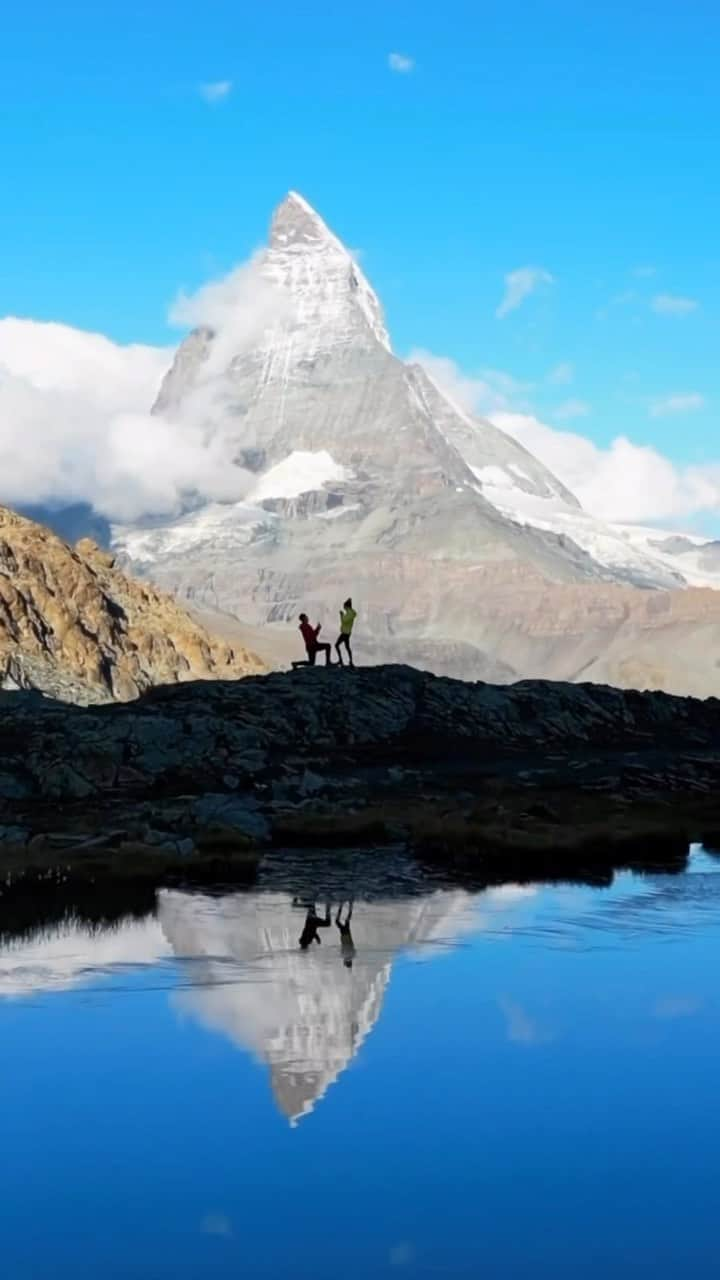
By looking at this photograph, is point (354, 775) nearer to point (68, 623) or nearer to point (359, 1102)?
point (359, 1102)

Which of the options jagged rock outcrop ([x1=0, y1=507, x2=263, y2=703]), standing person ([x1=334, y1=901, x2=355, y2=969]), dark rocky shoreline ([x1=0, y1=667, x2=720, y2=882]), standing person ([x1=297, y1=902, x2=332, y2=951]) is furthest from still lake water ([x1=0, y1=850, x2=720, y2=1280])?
jagged rock outcrop ([x1=0, y1=507, x2=263, y2=703])

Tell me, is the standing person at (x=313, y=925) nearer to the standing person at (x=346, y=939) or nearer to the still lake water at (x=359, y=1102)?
the standing person at (x=346, y=939)

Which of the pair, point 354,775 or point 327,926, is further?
point 354,775

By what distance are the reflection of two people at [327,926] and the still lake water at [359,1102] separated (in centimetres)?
22

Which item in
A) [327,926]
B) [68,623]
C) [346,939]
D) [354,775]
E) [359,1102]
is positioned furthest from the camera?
[68,623]

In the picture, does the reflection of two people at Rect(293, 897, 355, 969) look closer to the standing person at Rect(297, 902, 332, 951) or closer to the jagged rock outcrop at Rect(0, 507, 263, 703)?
the standing person at Rect(297, 902, 332, 951)

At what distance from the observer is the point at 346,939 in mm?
28422

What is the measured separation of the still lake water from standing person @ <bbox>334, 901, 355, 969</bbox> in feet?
0.50

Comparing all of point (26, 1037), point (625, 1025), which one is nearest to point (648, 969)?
point (625, 1025)

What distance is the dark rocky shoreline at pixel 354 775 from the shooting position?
40219 millimetres

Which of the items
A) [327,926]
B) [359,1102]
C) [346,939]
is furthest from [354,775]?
[359,1102]

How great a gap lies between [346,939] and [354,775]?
73.8 ft

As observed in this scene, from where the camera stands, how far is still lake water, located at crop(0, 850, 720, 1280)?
13.6 metres

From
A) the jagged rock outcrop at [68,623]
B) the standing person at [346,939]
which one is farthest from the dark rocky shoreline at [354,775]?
the jagged rock outcrop at [68,623]
